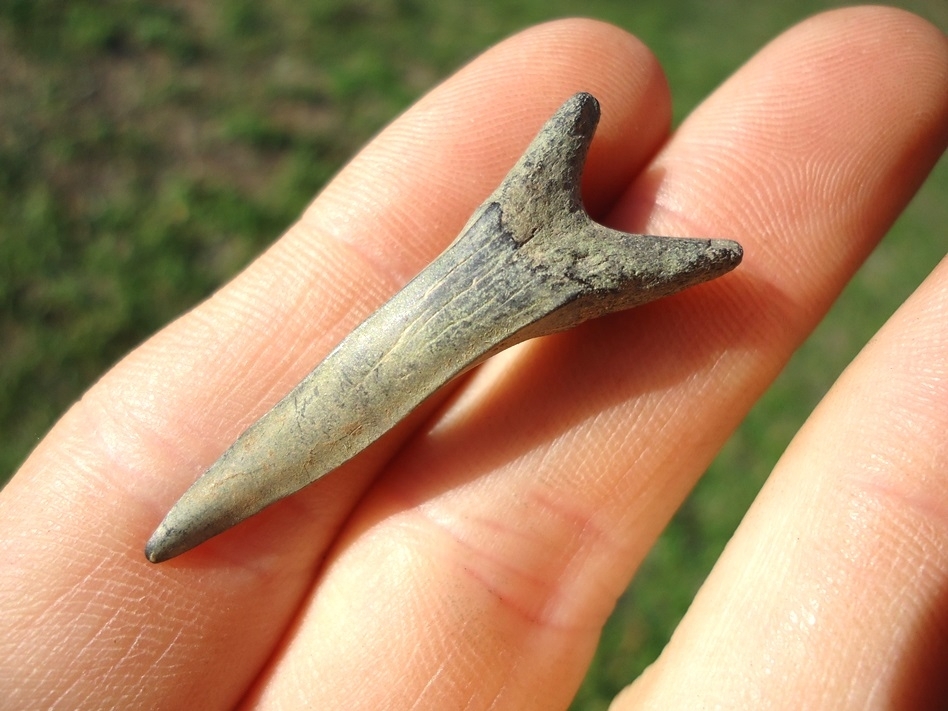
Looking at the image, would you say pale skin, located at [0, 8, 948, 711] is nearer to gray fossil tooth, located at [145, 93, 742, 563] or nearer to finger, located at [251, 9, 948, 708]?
finger, located at [251, 9, 948, 708]

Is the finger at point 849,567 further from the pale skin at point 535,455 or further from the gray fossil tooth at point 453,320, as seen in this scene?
the gray fossil tooth at point 453,320

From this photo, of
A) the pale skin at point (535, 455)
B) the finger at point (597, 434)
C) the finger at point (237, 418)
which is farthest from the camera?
the finger at point (597, 434)

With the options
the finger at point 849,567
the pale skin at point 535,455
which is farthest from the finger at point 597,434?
the finger at point 849,567

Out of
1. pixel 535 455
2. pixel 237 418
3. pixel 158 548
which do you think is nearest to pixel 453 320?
pixel 535 455

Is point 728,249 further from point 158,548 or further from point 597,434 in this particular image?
point 158,548

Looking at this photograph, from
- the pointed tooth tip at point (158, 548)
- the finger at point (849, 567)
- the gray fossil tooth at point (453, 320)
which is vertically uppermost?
the gray fossil tooth at point (453, 320)

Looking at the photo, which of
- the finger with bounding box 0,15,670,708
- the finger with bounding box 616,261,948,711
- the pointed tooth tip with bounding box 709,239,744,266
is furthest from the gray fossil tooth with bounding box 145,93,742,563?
the finger with bounding box 616,261,948,711
